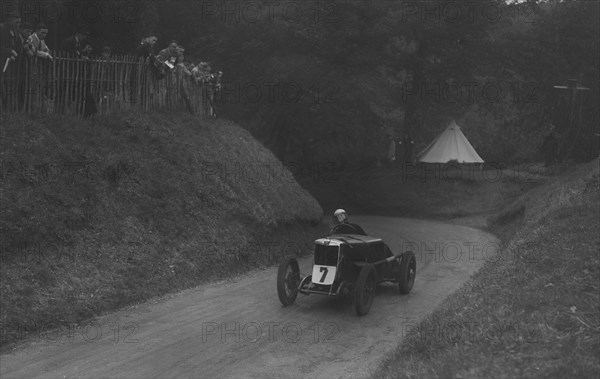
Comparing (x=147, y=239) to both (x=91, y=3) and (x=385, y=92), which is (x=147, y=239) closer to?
(x=91, y=3)

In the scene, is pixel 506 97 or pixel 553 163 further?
pixel 506 97

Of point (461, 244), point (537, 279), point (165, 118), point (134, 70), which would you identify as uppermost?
point (134, 70)

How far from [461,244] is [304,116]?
48.8 ft

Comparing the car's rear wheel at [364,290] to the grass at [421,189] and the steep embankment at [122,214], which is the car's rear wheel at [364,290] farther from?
the grass at [421,189]

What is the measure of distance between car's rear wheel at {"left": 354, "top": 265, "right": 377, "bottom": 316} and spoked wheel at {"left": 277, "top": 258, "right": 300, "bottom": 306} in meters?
1.27

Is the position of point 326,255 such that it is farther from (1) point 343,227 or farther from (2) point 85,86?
(2) point 85,86

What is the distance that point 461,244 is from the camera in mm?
20969

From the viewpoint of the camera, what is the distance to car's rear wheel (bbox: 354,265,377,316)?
1091 centimetres

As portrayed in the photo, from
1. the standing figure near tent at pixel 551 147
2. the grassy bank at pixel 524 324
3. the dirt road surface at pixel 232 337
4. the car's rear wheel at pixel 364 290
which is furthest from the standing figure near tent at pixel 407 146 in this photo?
the grassy bank at pixel 524 324

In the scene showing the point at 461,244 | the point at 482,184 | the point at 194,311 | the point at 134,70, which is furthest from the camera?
the point at 482,184

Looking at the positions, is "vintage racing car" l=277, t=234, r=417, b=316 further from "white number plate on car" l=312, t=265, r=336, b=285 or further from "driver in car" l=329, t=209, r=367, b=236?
"driver in car" l=329, t=209, r=367, b=236

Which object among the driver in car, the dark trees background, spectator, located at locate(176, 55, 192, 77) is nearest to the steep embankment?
spectator, located at locate(176, 55, 192, 77)

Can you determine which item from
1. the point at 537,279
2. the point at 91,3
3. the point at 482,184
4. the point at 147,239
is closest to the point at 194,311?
the point at 147,239

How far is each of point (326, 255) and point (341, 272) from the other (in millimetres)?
402
